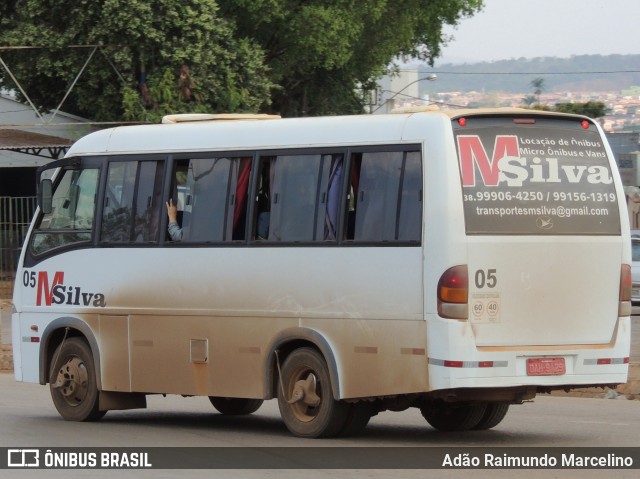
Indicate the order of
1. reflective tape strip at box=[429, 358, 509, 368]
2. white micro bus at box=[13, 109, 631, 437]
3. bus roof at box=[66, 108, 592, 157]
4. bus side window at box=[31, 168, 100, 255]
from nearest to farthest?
1. reflective tape strip at box=[429, 358, 509, 368]
2. white micro bus at box=[13, 109, 631, 437]
3. bus roof at box=[66, 108, 592, 157]
4. bus side window at box=[31, 168, 100, 255]

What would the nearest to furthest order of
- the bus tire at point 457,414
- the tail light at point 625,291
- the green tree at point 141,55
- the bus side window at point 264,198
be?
1. the tail light at point 625,291
2. the bus side window at point 264,198
3. the bus tire at point 457,414
4. the green tree at point 141,55

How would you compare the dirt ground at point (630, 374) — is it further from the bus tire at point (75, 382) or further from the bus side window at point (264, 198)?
the bus tire at point (75, 382)

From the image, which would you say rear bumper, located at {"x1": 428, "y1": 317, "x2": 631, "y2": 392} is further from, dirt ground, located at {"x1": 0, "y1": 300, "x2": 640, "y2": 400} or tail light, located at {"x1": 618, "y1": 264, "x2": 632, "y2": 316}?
dirt ground, located at {"x1": 0, "y1": 300, "x2": 640, "y2": 400}

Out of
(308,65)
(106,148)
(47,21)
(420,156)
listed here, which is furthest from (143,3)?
(420,156)

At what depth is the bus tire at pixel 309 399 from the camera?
12.4 meters

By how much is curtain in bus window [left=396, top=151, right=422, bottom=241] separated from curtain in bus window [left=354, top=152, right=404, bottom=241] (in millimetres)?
77

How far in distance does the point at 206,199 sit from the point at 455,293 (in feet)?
10.1

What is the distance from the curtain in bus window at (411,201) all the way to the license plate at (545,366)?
4.33 feet

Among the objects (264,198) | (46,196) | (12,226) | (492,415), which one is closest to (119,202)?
(46,196)

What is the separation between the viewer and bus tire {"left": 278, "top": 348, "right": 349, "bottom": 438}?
12375 millimetres

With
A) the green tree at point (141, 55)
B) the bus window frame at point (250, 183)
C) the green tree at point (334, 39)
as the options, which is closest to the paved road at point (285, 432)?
the bus window frame at point (250, 183)

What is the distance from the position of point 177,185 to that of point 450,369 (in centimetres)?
368

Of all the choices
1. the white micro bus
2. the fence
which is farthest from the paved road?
the fence

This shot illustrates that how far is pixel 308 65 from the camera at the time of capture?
4638 cm
